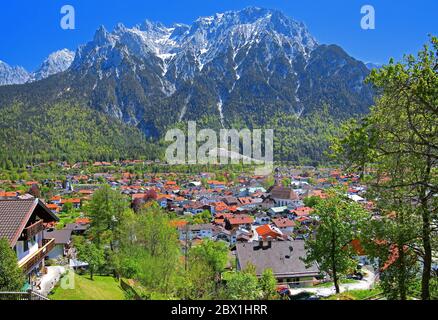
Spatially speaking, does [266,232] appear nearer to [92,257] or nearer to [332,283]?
[332,283]

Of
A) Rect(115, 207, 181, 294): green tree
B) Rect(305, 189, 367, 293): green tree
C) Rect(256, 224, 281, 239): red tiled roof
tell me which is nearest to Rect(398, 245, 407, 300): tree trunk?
Rect(305, 189, 367, 293): green tree

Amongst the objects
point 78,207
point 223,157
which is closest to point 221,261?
point 78,207

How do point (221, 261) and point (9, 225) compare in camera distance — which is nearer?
point (9, 225)

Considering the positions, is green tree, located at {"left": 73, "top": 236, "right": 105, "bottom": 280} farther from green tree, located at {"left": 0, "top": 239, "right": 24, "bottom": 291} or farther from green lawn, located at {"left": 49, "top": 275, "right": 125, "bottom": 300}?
green tree, located at {"left": 0, "top": 239, "right": 24, "bottom": 291}

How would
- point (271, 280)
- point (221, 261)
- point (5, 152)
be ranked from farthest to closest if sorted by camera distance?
point (5, 152) → point (221, 261) → point (271, 280)

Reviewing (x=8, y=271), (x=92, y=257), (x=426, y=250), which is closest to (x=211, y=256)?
(x=92, y=257)

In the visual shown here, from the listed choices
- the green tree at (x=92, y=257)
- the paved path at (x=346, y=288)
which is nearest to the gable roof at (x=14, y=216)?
the green tree at (x=92, y=257)

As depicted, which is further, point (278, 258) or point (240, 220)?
point (240, 220)
